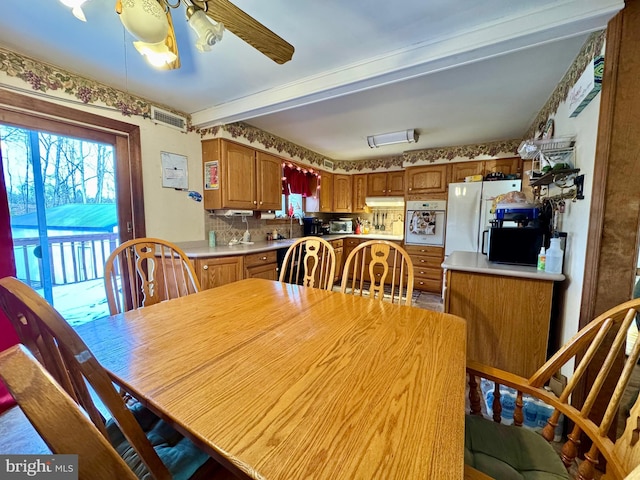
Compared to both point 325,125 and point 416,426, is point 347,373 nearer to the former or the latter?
point 416,426

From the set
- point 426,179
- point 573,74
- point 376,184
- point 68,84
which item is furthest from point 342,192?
point 68,84

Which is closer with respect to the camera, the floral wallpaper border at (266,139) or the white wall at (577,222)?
the white wall at (577,222)

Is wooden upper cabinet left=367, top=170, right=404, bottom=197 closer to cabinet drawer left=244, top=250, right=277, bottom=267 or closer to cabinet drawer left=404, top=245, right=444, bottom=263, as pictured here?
cabinet drawer left=404, top=245, right=444, bottom=263

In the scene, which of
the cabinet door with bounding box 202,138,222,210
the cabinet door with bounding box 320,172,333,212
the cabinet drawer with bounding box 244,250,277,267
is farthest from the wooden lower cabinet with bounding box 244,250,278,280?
the cabinet door with bounding box 320,172,333,212

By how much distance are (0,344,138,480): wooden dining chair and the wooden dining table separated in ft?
0.75

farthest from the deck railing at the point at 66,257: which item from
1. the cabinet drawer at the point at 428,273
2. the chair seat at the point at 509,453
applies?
the cabinet drawer at the point at 428,273

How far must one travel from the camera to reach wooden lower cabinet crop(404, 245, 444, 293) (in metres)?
3.76

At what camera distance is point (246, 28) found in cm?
106

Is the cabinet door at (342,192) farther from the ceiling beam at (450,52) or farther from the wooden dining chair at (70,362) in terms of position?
the wooden dining chair at (70,362)

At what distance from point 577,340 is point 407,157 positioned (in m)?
3.67

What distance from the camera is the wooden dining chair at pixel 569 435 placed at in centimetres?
66

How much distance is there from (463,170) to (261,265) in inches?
120

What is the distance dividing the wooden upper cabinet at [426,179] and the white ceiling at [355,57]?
107 cm

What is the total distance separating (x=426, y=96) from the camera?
2230 mm
